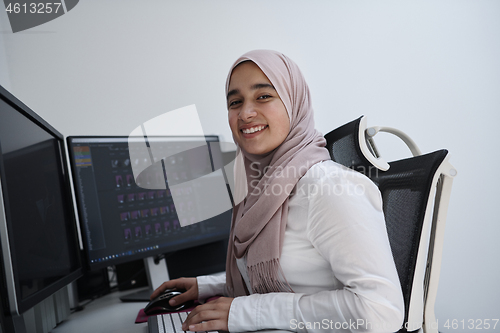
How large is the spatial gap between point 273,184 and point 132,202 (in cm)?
56

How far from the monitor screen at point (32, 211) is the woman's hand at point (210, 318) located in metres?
0.30

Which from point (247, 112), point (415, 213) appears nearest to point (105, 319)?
point (247, 112)

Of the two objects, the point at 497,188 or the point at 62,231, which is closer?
the point at 62,231

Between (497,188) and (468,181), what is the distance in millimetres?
126

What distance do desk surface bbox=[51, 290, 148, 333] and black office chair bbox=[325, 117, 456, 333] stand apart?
621mm

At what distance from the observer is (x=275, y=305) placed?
714 millimetres

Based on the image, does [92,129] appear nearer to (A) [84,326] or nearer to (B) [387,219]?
(A) [84,326]

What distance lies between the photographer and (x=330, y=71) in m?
1.92

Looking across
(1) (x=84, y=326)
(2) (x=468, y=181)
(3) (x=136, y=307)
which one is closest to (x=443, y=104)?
(2) (x=468, y=181)

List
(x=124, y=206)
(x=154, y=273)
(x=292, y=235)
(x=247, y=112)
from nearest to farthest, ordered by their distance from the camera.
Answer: (x=292, y=235) < (x=247, y=112) < (x=124, y=206) < (x=154, y=273)

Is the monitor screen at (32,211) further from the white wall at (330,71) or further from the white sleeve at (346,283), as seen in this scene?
the white wall at (330,71)

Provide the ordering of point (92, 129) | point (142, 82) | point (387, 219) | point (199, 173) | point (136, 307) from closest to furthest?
1. point (387, 219)
2. point (136, 307)
3. point (199, 173)
4. point (92, 129)
5. point (142, 82)

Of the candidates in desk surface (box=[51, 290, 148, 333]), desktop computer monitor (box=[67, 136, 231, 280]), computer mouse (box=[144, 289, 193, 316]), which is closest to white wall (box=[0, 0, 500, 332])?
desktop computer monitor (box=[67, 136, 231, 280])

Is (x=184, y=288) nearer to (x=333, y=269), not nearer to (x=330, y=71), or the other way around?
(x=333, y=269)
